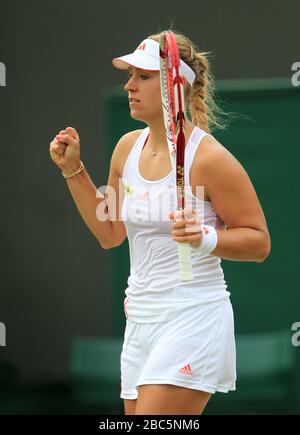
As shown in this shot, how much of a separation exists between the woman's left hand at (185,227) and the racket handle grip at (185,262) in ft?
0.15

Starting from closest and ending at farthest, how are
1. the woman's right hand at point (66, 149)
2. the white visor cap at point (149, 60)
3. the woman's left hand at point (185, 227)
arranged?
the woman's left hand at point (185, 227)
the white visor cap at point (149, 60)
the woman's right hand at point (66, 149)

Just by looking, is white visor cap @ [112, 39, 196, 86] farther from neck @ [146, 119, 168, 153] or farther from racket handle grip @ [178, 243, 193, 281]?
racket handle grip @ [178, 243, 193, 281]

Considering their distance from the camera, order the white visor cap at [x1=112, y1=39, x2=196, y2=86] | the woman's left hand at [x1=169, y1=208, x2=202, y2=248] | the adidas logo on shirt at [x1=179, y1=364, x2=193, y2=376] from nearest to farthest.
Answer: the woman's left hand at [x1=169, y1=208, x2=202, y2=248]
the adidas logo on shirt at [x1=179, y1=364, x2=193, y2=376]
the white visor cap at [x1=112, y1=39, x2=196, y2=86]

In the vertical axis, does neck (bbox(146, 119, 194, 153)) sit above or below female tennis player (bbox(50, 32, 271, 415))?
above

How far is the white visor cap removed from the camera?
11.4ft

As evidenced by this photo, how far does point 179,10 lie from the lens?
5.73m

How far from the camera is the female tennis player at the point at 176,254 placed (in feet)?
10.8

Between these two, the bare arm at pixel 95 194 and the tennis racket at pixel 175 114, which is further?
the bare arm at pixel 95 194

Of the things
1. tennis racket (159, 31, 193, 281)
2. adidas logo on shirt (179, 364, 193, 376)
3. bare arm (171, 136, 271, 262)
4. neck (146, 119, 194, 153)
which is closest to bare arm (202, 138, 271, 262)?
bare arm (171, 136, 271, 262)

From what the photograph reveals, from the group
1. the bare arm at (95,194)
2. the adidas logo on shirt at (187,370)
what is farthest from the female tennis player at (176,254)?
the bare arm at (95,194)

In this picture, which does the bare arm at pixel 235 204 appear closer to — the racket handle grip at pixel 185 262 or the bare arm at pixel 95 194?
the racket handle grip at pixel 185 262

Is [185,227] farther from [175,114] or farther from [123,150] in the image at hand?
[123,150]
